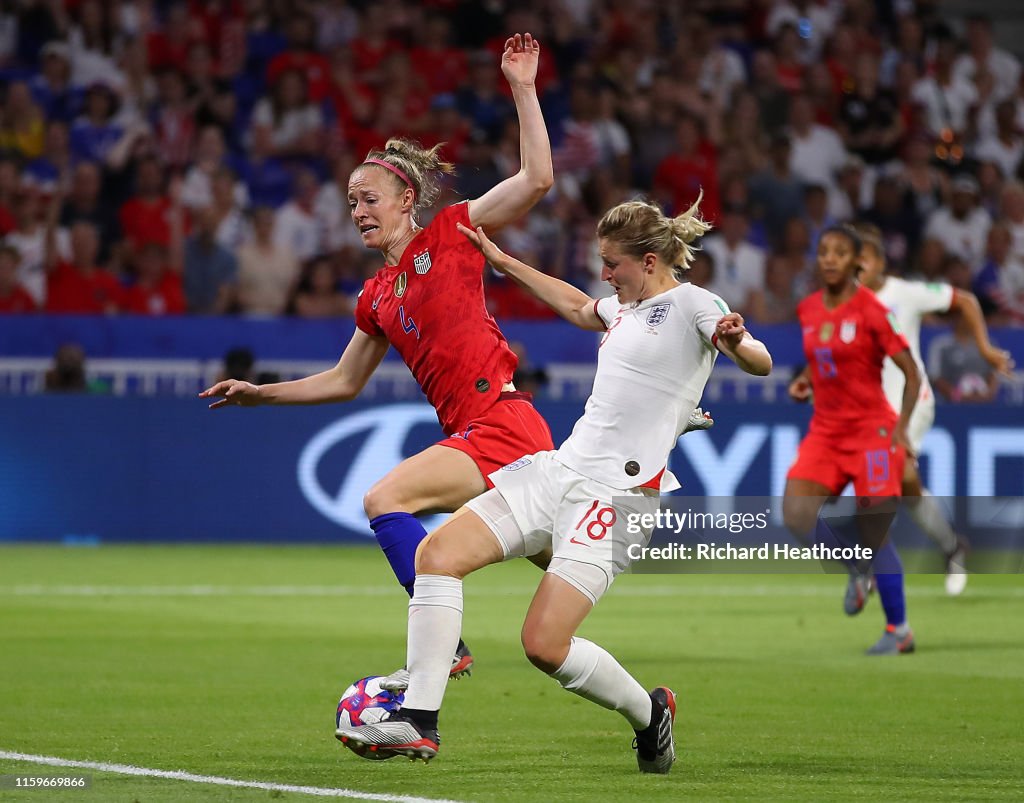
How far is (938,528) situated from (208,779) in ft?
25.8

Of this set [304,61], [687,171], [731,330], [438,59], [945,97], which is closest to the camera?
[731,330]

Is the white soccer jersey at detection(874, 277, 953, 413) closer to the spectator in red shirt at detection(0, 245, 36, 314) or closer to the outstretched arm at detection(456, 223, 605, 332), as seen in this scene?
the outstretched arm at detection(456, 223, 605, 332)

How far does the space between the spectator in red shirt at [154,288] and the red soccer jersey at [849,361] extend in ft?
25.4

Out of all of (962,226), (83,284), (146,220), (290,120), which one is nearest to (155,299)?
(83,284)

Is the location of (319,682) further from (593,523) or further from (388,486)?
(593,523)

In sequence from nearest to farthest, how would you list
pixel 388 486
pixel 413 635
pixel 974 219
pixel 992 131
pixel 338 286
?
pixel 413 635, pixel 388 486, pixel 338 286, pixel 974 219, pixel 992 131

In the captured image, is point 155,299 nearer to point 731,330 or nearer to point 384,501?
point 384,501

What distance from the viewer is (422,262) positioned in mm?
7070


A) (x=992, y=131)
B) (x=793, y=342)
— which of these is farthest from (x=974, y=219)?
(x=793, y=342)

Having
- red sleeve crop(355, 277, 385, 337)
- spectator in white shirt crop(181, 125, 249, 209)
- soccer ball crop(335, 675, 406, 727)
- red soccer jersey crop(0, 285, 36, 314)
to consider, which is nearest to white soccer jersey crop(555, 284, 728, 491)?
soccer ball crop(335, 675, 406, 727)

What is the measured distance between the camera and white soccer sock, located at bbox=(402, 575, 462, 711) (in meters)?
5.91

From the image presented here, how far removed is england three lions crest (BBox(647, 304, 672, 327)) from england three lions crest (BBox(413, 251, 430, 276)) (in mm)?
1174

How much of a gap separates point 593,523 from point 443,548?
51cm

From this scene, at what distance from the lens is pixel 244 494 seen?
16.0 meters
